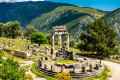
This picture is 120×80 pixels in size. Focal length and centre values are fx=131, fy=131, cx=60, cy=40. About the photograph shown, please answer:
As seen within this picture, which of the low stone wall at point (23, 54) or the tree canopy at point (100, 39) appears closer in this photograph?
the low stone wall at point (23, 54)

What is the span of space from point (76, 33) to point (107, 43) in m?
135

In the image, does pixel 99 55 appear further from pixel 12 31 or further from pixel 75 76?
pixel 12 31

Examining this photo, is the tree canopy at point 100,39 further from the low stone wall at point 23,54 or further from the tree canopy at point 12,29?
the tree canopy at point 12,29

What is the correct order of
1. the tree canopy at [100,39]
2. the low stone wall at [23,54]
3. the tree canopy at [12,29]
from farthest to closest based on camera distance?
the tree canopy at [12,29], the tree canopy at [100,39], the low stone wall at [23,54]

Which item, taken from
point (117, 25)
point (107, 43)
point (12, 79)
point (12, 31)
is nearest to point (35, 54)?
point (107, 43)

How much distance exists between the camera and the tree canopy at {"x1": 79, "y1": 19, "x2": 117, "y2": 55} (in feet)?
127

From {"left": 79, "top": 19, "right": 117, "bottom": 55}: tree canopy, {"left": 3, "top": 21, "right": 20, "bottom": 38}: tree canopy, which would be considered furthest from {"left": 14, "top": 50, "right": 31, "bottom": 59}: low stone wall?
{"left": 3, "top": 21, "right": 20, "bottom": 38}: tree canopy

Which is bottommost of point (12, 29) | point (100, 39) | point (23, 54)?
point (23, 54)

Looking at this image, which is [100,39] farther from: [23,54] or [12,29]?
[12,29]

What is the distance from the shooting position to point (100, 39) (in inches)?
1565

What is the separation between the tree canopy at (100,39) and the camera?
3884 cm

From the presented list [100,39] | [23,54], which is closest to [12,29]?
[23,54]

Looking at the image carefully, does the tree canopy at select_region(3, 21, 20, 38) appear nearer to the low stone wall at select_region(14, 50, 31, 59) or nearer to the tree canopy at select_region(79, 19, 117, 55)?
the low stone wall at select_region(14, 50, 31, 59)

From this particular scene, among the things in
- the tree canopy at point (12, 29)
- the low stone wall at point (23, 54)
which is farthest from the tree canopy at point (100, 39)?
the tree canopy at point (12, 29)
